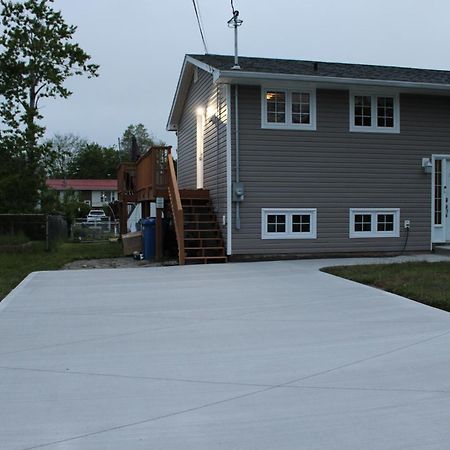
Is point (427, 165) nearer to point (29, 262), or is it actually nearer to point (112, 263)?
point (112, 263)

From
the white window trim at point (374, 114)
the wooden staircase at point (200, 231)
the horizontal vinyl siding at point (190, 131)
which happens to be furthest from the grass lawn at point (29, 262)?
the white window trim at point (374, 114)

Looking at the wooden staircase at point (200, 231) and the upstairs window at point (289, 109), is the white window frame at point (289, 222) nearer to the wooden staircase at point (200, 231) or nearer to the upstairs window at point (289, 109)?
the wooden staircase at point (200, 231)

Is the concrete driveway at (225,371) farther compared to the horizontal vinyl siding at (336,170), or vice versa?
the horizontal vinyl siding at (336,170)

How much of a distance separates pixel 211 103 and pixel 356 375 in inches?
417

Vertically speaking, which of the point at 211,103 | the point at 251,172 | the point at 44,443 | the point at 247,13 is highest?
the point at 247,13


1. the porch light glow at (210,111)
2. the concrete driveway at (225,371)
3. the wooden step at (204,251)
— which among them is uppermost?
the porch light glow at (210,111)

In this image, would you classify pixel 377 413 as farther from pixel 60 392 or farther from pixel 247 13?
pixel 247 13

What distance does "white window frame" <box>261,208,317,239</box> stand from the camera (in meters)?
12.6

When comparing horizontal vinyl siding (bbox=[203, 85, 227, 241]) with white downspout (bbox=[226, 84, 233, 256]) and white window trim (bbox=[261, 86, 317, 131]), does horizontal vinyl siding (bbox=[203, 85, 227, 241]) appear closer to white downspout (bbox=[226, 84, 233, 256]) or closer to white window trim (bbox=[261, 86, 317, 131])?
white downspout (bbox=[226, 84, 233, 256])

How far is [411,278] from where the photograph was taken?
893 cm

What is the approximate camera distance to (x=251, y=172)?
12.5 m

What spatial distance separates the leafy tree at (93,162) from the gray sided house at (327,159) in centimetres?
7175

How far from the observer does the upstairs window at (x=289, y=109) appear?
1263cm

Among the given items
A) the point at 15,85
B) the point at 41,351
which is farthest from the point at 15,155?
the point at 41,351
